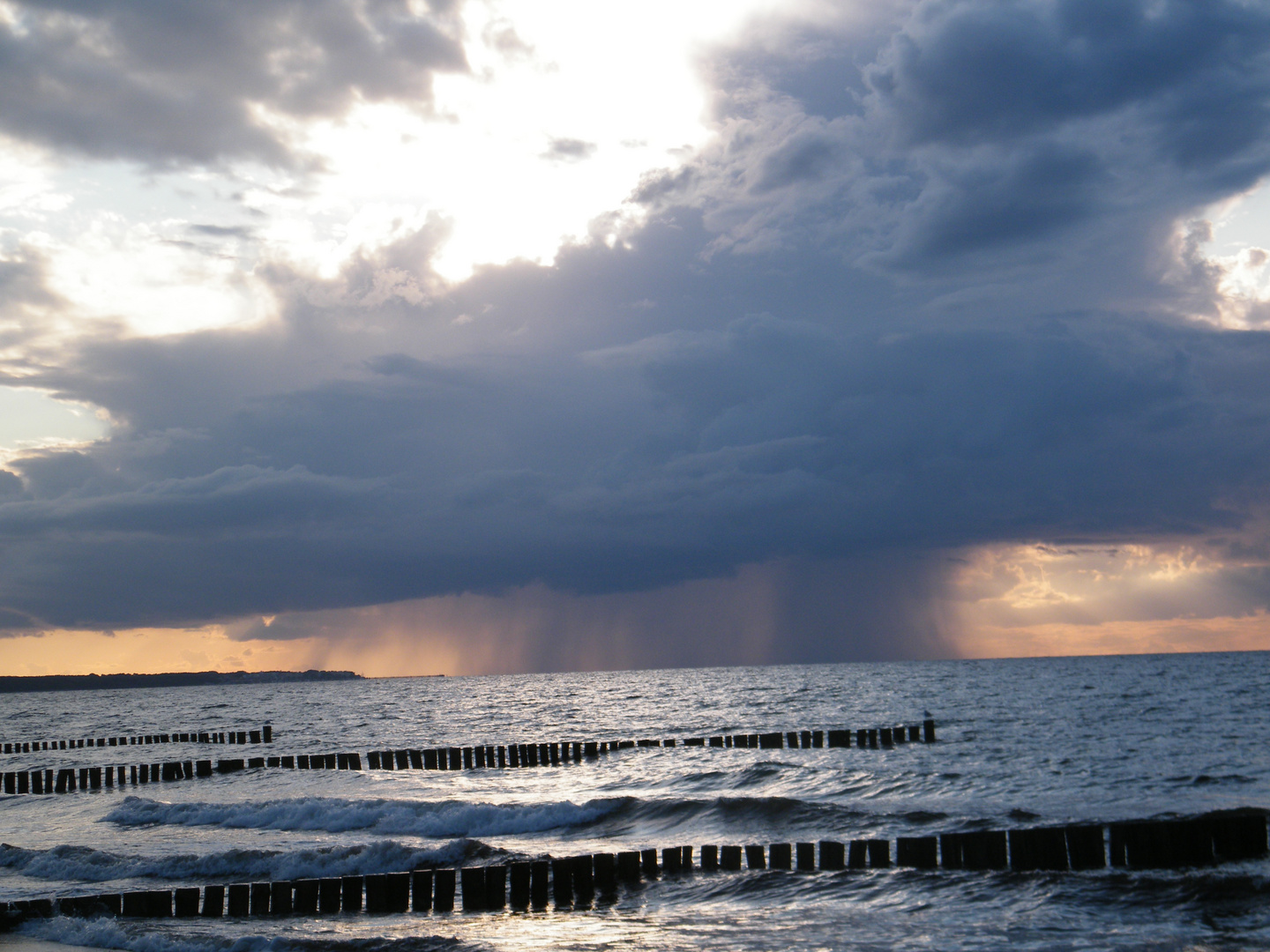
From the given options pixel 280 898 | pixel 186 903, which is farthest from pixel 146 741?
pixel 280 898

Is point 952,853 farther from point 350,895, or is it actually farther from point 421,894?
point 350,895

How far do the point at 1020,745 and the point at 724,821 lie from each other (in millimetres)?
16716

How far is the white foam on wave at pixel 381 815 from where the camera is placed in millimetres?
20984

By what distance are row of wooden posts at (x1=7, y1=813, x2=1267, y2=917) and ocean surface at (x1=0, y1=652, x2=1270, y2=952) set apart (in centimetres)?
19

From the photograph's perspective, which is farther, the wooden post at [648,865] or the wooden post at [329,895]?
the wooden post at [648,865]

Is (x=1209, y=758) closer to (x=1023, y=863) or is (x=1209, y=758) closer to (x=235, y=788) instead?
(x=1023, y=863)

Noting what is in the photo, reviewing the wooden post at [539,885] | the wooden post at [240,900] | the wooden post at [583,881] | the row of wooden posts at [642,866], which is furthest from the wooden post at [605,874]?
the wooden post at [240,900]

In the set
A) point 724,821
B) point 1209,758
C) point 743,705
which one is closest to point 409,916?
point 724,821

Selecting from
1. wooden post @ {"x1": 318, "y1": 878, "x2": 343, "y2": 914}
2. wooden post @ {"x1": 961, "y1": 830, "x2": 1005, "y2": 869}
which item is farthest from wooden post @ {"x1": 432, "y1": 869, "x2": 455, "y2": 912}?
wooden post @ {"x1": 961, "y1": 830, "x2": 1005, "y2": 869}

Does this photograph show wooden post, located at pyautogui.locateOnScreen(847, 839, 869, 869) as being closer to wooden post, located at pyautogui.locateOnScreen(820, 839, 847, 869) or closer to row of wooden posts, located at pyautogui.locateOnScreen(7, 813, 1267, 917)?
row of wooden posts, located at pyautogui.locateOnScreen(7, 813, 1267, 917)

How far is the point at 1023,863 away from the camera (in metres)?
14.0

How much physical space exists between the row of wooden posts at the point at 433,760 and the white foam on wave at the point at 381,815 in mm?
10699

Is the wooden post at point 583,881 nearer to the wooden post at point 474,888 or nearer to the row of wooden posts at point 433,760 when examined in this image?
the wooden post at point 474,888

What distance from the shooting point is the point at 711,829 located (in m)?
20.8
